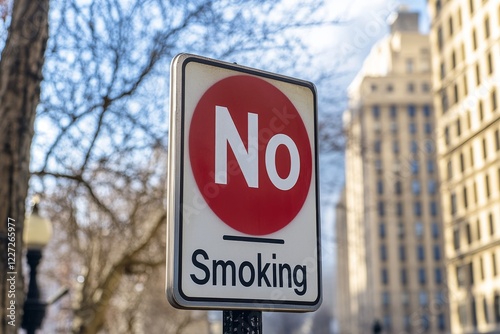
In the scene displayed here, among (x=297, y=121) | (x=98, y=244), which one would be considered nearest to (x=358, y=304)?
(x=98, y=244)

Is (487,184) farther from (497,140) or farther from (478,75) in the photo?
(478,75)

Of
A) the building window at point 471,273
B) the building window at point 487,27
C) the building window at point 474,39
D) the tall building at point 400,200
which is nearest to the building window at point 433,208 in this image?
the tall building at point 400,200

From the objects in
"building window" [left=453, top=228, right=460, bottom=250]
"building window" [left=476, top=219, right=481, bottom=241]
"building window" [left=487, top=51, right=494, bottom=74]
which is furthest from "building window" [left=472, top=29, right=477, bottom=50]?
"building window" [left=453, top=228, right=460, bottom=250]

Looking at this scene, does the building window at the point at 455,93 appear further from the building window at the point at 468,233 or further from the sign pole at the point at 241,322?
the sign pole at the point at 241,322

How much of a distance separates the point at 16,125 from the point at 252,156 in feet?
18.4

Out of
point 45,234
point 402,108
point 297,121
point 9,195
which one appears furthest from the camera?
point 402,108

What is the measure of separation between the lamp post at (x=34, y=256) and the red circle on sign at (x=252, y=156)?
30.1 ft

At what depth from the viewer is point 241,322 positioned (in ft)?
6.87

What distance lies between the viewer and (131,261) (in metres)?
16.4

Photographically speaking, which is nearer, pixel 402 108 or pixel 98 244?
pixel 98 244

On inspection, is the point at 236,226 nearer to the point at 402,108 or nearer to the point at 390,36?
the point at 402,108

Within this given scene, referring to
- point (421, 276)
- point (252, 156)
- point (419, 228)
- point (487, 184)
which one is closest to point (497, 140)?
point (487, 184)

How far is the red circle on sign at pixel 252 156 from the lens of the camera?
2117mm

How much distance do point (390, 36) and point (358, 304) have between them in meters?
34.7
